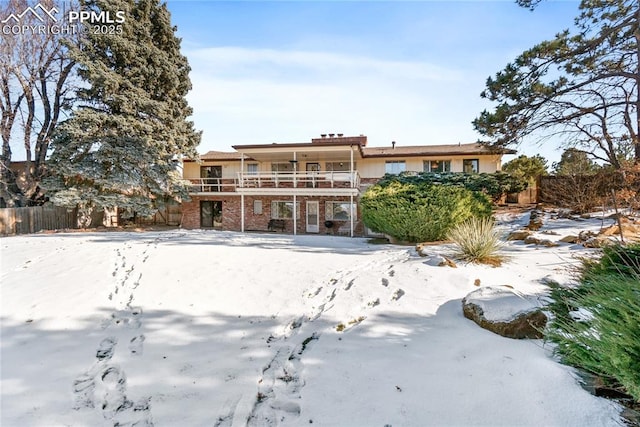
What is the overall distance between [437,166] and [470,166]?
201cm

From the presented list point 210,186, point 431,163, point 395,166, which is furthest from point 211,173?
point 431,163

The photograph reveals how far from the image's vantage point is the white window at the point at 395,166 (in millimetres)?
21047

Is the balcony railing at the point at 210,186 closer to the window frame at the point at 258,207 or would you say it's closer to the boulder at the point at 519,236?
the window frame at the point at 258,207

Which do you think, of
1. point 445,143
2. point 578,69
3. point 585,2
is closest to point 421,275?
point 578,69

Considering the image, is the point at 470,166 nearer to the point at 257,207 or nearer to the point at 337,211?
the point at 337,211

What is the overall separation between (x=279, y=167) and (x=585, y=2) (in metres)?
16.9

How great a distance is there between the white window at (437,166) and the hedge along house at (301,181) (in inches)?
2.4

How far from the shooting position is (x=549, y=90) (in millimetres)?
10406

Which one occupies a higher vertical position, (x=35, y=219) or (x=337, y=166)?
(x=337, y=166)

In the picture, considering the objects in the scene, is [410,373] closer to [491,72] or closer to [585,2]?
[491,72]

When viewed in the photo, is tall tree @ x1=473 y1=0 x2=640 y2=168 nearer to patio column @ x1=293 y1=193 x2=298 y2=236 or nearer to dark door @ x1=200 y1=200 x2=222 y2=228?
patio column @ x1=293 y1=193 x2=298 y2=236

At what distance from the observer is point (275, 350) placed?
4383mm

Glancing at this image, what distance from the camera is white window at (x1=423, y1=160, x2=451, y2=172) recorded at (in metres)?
20.5

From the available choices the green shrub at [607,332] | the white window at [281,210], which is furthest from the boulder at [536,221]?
the white window at [281,210]
